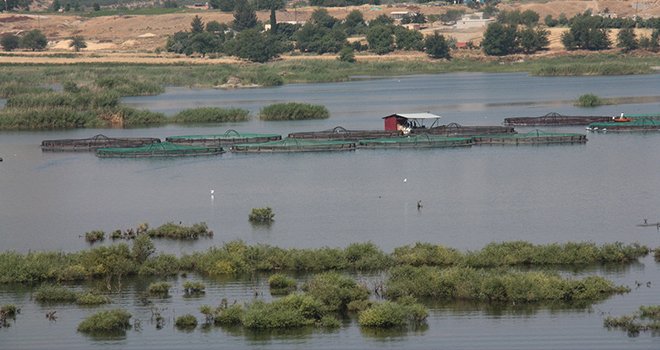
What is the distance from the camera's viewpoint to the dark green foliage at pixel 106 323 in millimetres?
27047

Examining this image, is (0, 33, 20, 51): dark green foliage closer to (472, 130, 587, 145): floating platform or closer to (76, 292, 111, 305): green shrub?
(472, 130, 587, 145): floating platform

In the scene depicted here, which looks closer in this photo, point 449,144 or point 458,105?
point 449,144

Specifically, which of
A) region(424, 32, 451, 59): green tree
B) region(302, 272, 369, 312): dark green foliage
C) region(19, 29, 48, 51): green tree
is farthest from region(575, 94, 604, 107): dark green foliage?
region(19, 29, 48, 51): green tree

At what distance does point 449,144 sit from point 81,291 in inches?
1237

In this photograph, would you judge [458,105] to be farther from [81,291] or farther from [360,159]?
[81,291]

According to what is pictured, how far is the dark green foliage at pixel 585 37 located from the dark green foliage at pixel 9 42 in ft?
212

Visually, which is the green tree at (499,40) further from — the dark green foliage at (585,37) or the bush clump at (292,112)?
the bush clump at (292,112)

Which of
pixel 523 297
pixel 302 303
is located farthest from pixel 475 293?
pixel 302 303

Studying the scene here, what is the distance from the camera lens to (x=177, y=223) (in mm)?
40469

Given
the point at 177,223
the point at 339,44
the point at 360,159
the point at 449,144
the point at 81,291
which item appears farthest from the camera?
the point at 339,44

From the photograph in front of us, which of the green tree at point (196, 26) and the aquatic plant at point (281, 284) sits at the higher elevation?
the green tree at point (196, 26)

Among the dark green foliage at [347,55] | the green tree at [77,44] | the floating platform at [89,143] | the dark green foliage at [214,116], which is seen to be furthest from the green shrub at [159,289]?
the green tree at [77,44]

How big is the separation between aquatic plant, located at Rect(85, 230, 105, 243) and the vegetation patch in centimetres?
1713

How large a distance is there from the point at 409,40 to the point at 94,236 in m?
99.5
